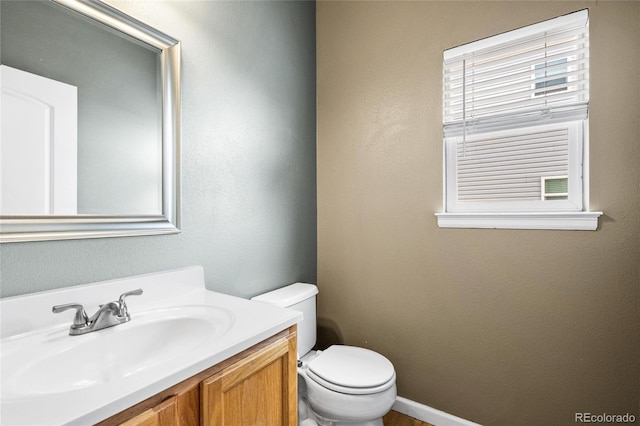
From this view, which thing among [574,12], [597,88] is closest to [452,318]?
[597,88]

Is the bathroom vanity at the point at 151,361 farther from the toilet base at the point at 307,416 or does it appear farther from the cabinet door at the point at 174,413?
the toilet base at the point at 307,416

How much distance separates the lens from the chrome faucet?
2.83 ft

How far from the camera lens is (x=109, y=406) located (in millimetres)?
548

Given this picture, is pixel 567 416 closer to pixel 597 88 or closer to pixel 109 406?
pixel 597 88

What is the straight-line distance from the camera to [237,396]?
807 mm

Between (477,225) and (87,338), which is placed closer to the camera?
(87,338)

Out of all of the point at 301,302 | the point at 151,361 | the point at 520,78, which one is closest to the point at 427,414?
the point at 301,302

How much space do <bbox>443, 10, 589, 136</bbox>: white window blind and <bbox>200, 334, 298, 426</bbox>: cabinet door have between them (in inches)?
53.6

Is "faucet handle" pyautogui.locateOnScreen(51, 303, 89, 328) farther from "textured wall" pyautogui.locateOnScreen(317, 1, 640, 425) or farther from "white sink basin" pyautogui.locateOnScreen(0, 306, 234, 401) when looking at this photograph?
"textured wall" pyautogui.locateOnScreen(317, 1, 640, 425)

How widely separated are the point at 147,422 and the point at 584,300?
162 cm

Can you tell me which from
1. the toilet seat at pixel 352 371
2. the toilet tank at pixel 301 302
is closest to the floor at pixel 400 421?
the toilet seat at pixel 352 371

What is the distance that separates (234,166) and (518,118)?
1.37 meters

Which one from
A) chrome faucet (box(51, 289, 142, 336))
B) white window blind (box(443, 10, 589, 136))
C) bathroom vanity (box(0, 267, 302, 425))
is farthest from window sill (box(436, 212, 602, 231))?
chrome faucet (box(51, 289, 142, 336))

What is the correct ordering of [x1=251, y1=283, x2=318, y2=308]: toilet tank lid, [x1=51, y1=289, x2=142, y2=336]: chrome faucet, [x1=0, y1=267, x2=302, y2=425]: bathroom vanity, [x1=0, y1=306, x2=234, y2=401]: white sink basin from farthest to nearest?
[x1=251, y1=283, x2=318, y2=308]: toilet tank lid < [x1=51, y1=289, x2=142, y2=336]: chrome faucet < [x1=0, y1=306, x2=234, y2=401]: white sink basin < [x1=0, y1=267, x2=302, y2=425]: bathroom vanity
